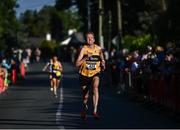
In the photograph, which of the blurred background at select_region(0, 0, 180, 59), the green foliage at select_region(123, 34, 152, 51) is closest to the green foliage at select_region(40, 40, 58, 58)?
the blurred background at select_region(0, 0, 180, 59)

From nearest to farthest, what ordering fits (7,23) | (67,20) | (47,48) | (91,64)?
(91,64) → (7,23) → (47,48) → (67,20)

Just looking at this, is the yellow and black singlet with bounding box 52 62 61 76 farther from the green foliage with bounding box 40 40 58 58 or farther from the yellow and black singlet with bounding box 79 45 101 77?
the green foliage with bounding box 40 40 58 58

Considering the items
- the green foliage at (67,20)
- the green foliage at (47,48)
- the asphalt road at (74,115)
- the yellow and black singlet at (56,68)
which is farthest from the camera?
the green foliage at (67,20)

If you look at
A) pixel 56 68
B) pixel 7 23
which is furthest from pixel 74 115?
pixel 7 23

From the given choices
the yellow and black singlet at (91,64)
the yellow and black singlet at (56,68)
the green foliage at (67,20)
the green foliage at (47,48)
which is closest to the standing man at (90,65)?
the yellow and black singlet at (91,64)

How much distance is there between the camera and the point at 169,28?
41438mm

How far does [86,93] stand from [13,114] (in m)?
3.42

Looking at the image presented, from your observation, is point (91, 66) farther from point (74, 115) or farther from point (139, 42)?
point (139, 42)

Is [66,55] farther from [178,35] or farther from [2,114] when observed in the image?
[2,114]

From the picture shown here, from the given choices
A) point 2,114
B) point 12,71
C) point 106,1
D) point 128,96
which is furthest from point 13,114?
point 106,1

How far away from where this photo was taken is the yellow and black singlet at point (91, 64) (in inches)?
745

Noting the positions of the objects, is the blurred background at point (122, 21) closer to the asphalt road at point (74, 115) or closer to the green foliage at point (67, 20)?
the asphalt road at point (74, 115)

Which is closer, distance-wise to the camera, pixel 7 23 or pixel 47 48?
pixel 7 23

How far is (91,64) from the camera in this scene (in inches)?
746
